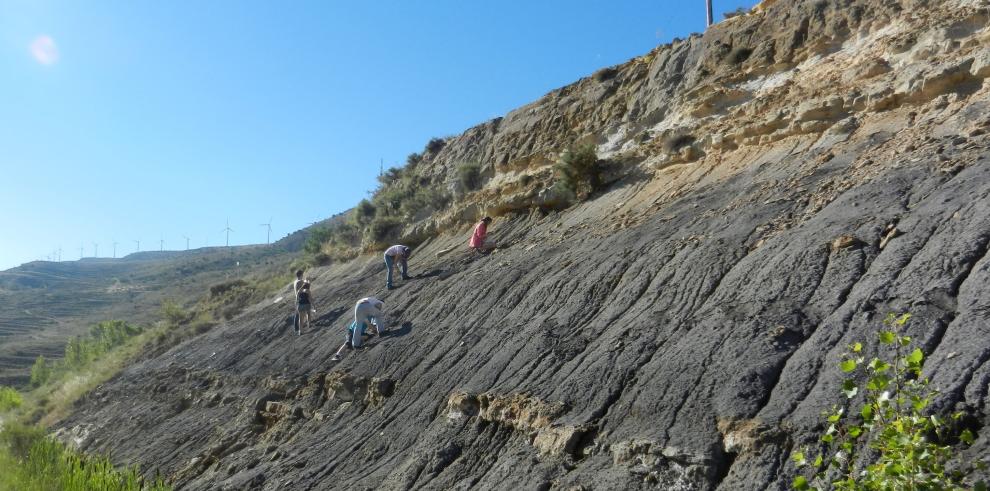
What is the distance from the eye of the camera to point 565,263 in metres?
12.6

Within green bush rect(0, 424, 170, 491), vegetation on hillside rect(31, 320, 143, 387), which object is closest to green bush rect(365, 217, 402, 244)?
green bush rect(0, 424, 170, 491)

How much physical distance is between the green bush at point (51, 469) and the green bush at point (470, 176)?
12.7 m

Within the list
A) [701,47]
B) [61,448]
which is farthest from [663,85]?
[61,448]

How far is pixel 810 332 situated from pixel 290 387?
9.86 metres

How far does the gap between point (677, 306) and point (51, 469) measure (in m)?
14.0

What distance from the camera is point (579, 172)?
17.8 meters

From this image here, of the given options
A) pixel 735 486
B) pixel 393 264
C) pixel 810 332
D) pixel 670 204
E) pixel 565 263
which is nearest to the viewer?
pixel 735 486

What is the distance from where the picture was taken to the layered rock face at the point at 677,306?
21.3 ft

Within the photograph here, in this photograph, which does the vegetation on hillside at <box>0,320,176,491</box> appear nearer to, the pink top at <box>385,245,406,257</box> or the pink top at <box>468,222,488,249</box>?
the pink top at <box>385,245,406,257</box>

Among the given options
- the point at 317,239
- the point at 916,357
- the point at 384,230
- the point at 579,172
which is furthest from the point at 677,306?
the point at 317,239

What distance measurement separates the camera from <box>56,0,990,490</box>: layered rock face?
21.3ft

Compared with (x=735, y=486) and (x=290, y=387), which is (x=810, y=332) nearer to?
(x=735, y=486)

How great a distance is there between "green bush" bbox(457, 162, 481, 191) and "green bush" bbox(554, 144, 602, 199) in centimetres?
623

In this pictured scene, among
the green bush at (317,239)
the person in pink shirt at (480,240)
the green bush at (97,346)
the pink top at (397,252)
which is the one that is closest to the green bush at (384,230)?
the pink top at (397,252)
